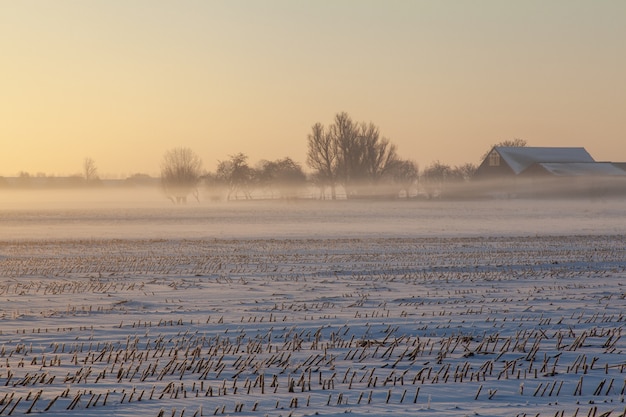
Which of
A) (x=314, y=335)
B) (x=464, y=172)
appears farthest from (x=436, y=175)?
(x=314, y=335)

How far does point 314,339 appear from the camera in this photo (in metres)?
11.9

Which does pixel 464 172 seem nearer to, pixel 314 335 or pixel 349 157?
pixel 349 157

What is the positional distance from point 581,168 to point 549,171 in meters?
7.31

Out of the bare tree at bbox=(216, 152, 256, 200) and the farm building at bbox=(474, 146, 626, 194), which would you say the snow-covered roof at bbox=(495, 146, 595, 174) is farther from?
the bare tree at bbox=(216, 152, 256, 200)

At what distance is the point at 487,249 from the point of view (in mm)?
32031

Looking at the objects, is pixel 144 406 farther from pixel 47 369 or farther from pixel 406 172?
pixel 406 172

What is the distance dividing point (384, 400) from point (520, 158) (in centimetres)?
9400

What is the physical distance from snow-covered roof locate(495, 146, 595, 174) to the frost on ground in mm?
74162

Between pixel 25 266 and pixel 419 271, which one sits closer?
pixel 419 271

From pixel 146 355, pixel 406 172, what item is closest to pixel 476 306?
pixel 146 355

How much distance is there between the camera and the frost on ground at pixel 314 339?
8.17 meters

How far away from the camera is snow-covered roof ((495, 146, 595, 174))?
97.8 meters

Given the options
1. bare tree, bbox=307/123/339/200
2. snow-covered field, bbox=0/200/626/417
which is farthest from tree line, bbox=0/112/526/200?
snow-covered field, bbox=0/200/626/417

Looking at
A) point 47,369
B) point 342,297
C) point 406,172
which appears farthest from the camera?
point 406,172
